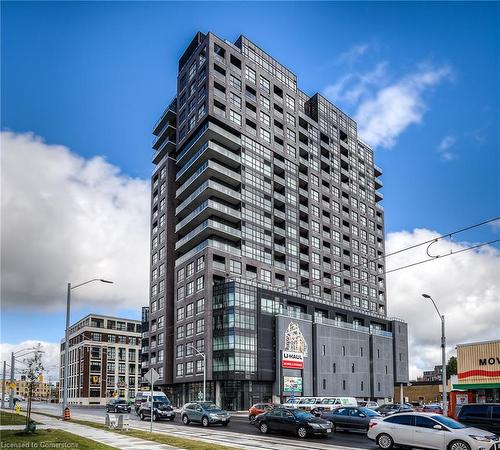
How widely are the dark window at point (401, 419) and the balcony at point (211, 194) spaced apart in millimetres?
63989

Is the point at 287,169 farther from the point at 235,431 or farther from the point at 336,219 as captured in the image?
the point at 235,431

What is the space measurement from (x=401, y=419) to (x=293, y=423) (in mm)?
8164

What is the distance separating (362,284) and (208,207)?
1784 inches

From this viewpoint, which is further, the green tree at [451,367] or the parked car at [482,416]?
the green tree at [451,367]

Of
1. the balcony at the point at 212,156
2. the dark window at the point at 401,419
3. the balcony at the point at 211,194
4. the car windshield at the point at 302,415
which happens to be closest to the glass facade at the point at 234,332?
the balcony at the point at 211,194

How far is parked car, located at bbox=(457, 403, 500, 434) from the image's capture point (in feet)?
86.8

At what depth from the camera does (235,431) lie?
1358 inches

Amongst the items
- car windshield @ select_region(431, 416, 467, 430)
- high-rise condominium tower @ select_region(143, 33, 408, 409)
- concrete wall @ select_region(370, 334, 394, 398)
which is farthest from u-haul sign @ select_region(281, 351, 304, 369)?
car windshield @ select_region(431, 416, 467, 430)

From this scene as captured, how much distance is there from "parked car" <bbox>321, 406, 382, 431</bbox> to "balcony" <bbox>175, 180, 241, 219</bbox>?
183 ft

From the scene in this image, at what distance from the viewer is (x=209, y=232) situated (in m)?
86.9

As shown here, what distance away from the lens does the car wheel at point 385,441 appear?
24844mm

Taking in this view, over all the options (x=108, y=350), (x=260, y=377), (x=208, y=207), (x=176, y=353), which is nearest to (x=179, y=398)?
(x=176, y=353)

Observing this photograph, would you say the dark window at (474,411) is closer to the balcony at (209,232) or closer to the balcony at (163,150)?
the balcony at (209,232)

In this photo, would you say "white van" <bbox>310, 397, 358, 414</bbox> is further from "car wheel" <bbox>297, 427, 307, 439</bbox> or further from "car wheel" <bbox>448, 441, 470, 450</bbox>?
"car wheel" <bbox>448, 441, 470, 450</bbox>
